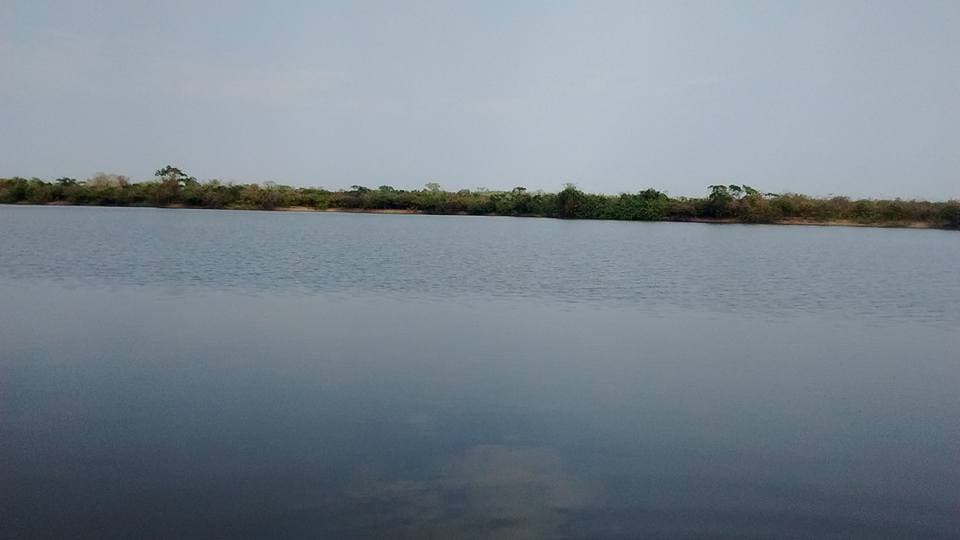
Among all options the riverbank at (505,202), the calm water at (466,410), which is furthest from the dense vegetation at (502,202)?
the calm water at (466,410)

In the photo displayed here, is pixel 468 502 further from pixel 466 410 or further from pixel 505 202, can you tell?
pixel 505 202

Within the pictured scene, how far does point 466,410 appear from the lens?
23.6 ft

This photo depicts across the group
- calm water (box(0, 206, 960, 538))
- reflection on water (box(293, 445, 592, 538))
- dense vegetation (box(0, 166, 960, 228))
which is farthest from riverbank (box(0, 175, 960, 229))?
reflection on water (box(293, 445, 592, 538))

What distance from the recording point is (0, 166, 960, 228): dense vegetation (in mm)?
59094

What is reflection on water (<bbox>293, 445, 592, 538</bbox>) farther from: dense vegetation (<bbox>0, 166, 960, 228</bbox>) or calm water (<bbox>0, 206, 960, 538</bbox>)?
dense vegetation (<bbox>0, 166, 960, 228</bbox>)

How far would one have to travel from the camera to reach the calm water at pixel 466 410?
489 centimetres

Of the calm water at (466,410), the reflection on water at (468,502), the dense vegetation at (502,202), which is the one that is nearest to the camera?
the reflection on water at (468,502)

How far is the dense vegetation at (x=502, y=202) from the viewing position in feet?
194

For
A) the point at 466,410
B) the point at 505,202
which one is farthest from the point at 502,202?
the point at 466,410

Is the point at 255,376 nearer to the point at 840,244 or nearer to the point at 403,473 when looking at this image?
the point at 403,473

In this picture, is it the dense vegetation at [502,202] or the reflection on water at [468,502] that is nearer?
the reflection on water at [468,502]

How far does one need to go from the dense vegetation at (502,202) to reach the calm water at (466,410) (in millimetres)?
44317

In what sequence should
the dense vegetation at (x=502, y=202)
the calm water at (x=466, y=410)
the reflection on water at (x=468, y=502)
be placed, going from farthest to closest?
the dense vegetation at (x=502, y=202), the calm water at (x=466, y=410), the reflection on water at (x=468, y=502)

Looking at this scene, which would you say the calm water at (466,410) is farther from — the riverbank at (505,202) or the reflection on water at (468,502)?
the riverbank at (505,202)
